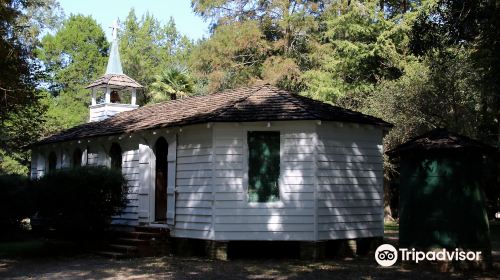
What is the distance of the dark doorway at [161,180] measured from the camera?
55.5ft

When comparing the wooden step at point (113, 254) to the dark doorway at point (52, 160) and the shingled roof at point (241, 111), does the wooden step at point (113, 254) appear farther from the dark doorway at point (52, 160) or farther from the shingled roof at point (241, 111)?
the dark doorway at point (52, 160)

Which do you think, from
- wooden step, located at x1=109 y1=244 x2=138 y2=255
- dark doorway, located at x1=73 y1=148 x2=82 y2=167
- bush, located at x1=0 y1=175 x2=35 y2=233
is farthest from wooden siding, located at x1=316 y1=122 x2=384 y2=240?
dark doorway, located at x1=73 y1=148 x2=82 y2=167

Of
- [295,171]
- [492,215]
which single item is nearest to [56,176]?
[295,171]

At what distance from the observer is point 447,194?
447 inches

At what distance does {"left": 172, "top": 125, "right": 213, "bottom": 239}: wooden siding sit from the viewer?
14500mm

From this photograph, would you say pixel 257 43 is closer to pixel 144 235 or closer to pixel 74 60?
pixel 144 235

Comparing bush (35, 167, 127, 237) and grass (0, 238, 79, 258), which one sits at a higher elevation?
bush (35, 167, 127, 237)

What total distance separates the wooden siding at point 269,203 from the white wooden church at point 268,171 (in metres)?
0.03

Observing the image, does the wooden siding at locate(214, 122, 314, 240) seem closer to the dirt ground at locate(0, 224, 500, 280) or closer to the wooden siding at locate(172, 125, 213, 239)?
the wooden siding at locate(172, 125, 213, 239)

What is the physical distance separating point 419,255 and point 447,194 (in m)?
1.45

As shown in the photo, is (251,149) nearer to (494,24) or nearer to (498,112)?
(494,24)

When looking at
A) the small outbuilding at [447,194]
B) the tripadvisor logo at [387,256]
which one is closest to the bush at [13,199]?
the tripadvisor logo at [387,256]

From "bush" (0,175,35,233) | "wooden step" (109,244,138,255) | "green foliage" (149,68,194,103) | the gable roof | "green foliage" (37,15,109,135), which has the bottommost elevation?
"wooden step" (109,244,138,255)

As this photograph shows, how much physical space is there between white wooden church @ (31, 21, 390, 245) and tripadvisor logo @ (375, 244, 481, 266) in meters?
1.67
